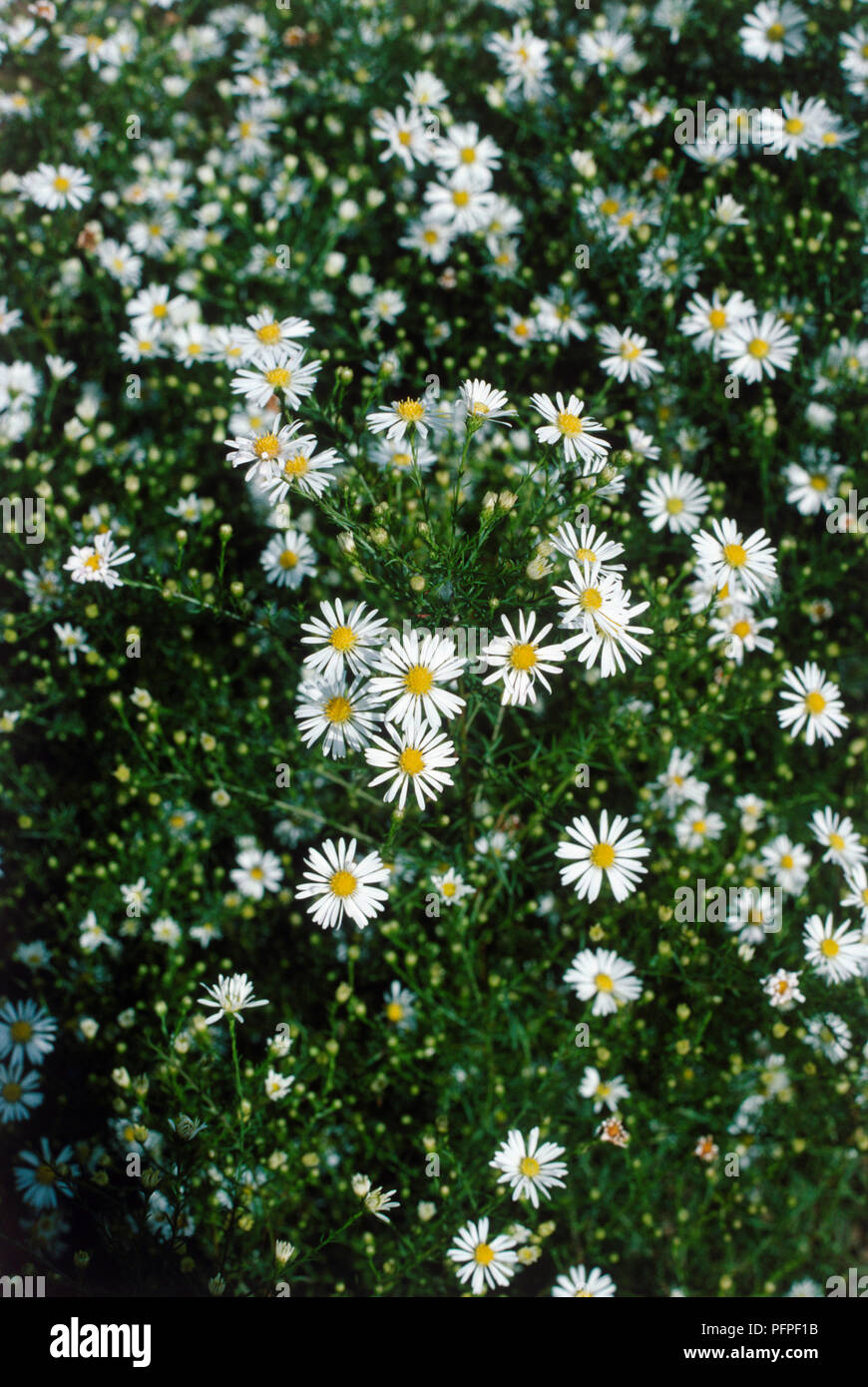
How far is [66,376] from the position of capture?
3611mm

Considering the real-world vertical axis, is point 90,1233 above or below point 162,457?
below

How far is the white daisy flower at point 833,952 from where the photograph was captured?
9.30 ft

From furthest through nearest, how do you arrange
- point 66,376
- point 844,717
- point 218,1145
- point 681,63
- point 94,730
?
point 681,63
point 66,376
point 94,730
point 844,717
point 218,1145

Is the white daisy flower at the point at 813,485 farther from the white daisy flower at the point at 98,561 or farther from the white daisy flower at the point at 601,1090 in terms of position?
the white daisy flower at the point at 98,561

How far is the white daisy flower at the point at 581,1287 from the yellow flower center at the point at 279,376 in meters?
2.55

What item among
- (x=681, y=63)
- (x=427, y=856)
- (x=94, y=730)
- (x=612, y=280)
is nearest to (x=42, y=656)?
(x=94, y=730)

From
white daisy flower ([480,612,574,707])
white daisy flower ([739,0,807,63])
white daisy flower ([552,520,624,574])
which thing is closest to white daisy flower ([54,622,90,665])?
white daisy flower ([480,612,574,707])

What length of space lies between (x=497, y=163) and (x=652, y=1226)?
372cm

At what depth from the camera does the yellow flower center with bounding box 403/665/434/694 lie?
2154mm

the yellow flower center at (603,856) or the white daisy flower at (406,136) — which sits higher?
the white daisy flower at (406,136)

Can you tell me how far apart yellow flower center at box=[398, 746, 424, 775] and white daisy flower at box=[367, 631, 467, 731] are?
8 centimetres

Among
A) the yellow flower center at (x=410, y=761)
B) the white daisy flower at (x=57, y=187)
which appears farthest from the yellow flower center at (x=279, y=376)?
the white daisy flower at (x=57, y=187)

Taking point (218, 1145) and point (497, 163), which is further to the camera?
point (497, 163)

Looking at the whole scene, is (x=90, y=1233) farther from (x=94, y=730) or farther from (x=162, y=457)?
(x=162, y=457)
